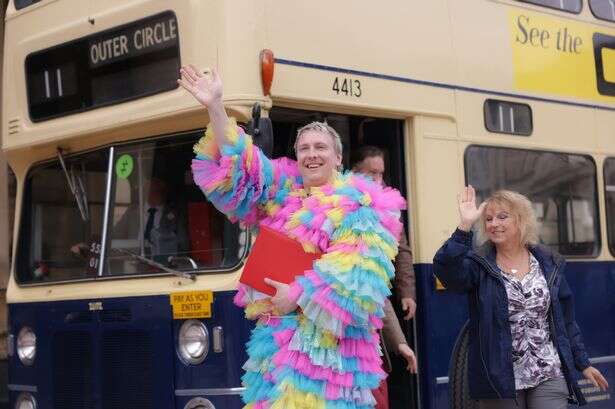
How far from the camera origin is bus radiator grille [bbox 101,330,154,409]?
5.62m

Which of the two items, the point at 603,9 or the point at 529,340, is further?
the point at 603,9

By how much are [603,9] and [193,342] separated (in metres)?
4.22

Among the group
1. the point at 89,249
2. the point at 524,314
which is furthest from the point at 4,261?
the point at 524,314

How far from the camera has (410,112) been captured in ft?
19.7

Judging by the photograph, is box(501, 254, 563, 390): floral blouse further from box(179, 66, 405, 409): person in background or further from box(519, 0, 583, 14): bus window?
box(519, 0, 583, 14): bus window

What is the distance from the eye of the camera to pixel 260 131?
5.04m

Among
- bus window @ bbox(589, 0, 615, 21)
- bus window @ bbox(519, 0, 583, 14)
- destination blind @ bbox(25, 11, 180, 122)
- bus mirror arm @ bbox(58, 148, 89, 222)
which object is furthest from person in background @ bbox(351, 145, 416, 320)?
bus window @ bbox(589, 0, 615, 21)

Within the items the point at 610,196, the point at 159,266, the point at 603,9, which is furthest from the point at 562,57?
the point at 159,266

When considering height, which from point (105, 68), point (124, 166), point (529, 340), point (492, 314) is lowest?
point (529, 340)

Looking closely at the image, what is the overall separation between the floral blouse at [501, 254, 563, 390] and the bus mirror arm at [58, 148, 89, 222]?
263 cm

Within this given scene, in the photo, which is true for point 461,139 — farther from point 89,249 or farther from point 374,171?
point 89,249

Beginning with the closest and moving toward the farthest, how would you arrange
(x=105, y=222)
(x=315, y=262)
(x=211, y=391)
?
(x=315, y=262)
(x=211, y=391)
(x=105, y=222)

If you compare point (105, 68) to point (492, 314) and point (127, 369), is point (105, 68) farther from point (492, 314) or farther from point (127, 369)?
point (492, 314)

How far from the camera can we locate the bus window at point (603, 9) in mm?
7660
